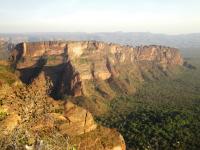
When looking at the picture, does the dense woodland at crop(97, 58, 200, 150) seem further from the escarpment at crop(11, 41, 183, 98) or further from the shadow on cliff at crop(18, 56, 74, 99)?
the shadow on cliff at crop(18, 56, 74, 99)

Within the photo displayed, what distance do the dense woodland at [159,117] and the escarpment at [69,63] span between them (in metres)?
15.9

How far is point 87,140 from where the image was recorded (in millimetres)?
55875

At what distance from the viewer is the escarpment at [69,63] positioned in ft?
431

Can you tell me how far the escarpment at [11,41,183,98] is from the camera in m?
132

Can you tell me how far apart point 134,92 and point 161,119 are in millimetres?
56671

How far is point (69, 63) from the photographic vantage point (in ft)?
459

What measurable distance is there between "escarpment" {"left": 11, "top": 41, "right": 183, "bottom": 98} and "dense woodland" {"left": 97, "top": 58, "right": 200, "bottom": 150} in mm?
15948

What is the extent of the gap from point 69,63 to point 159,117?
49.2 metres

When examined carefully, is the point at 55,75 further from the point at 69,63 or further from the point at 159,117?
the point at 159,117

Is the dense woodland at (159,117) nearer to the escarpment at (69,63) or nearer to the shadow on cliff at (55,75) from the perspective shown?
the escarpment at (69,63)

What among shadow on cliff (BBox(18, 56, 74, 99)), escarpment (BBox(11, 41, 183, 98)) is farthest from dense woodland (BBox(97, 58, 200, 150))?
shadow on cliff (BBox(18, 56, 74, 99))

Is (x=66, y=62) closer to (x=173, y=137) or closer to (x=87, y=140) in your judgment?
(x=173, y=137)

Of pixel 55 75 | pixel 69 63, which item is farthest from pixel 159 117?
pixel 55 75

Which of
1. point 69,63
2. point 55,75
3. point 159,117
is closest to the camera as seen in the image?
point 159,117
